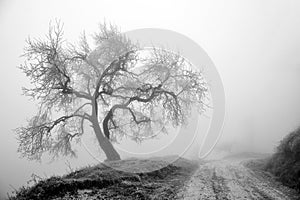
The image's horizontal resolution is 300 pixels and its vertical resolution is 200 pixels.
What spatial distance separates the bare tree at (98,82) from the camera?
55.5 ft

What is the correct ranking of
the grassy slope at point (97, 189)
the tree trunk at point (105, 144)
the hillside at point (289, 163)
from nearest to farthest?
the grassy slope at point (97, 189)
the hillside at point (289, 163)
the tree trunk at point (105, 144)

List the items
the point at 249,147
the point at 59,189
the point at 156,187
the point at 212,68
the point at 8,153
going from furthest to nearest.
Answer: the point at 8,153 < the point at 249,147 < the point at 212,68 < the point at 156,187 < the point at 59,189

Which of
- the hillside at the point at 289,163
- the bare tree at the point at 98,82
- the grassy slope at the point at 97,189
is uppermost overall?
the bare tree at the point at 98,82

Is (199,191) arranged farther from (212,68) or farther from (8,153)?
(8,153)

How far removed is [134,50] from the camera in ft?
63.0

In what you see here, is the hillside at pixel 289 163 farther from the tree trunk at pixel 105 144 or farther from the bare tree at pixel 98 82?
the tree trunk at pixel 105 144

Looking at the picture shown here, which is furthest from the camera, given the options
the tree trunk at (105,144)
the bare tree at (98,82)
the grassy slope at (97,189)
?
the tree trunk at (105,144)

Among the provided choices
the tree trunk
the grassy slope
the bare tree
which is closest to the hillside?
the grassy slope

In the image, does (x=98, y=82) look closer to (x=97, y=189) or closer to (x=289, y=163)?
(x=97, y=189)

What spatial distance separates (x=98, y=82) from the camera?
61.1ft

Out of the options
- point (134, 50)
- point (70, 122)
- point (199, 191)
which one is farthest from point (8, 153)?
point (199, 191)

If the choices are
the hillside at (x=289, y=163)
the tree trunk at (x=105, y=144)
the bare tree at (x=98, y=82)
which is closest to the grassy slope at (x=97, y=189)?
the hillside at (x=289, y=163)

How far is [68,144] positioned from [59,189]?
43.3ft

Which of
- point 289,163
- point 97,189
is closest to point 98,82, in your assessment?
point 97,189
